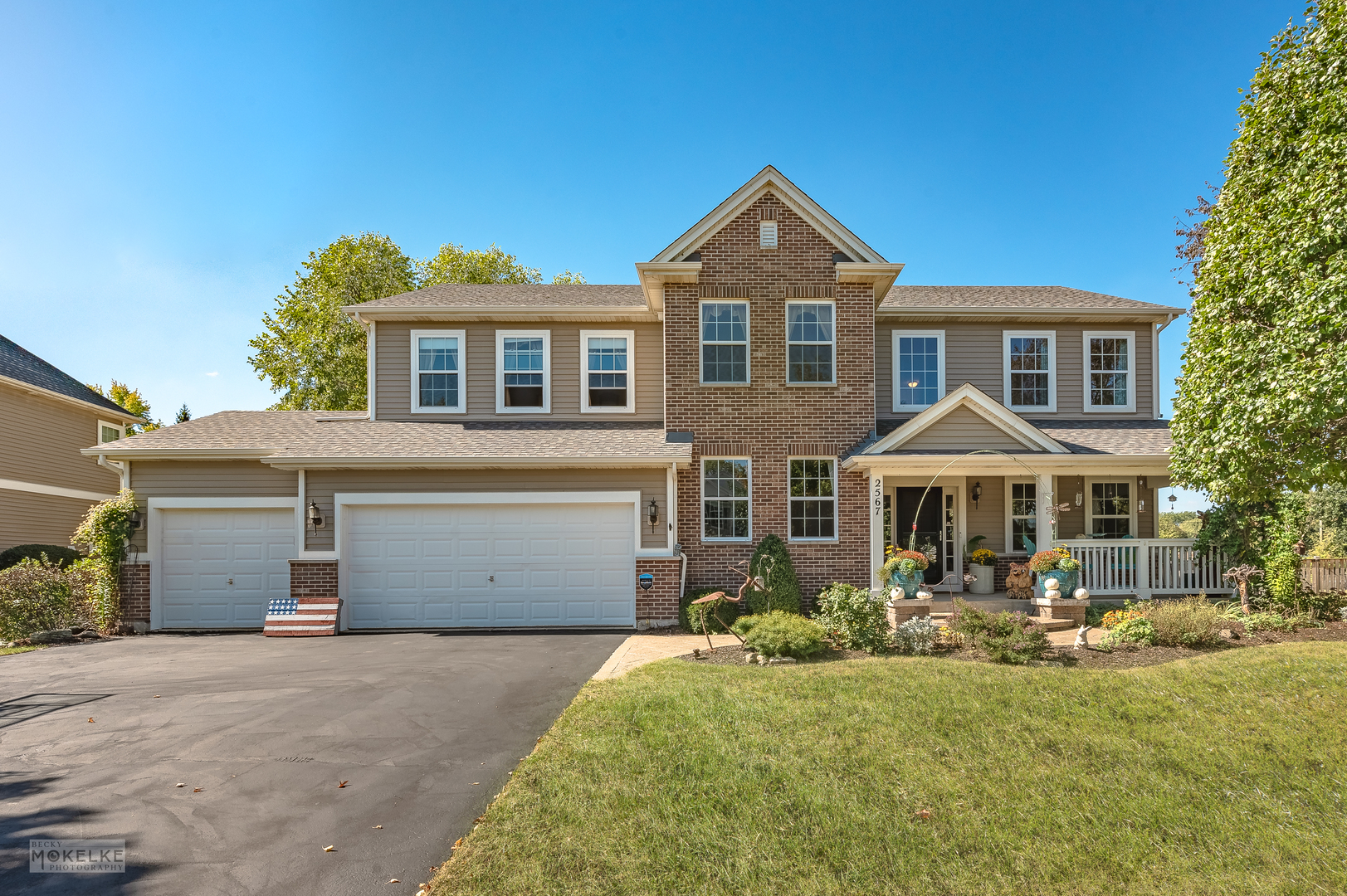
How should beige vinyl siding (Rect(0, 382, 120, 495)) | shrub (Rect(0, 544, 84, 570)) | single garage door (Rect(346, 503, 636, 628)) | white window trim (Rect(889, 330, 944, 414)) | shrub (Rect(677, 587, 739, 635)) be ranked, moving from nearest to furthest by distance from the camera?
shrub (Rect(677, 587, 739, 635)), single garage door (Rect(346, 503, 636, 628)), white window trim (Rect(889, 330, 944, 414)), shrub (Rect(0, 544, 84, 570)), beige vinyl siding (Rect(0, 382, 120, 495))

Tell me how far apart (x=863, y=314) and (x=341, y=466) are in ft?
34.2

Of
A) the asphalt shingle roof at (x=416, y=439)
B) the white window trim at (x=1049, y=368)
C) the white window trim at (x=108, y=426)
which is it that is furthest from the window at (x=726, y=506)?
the white window trim at (x=108, y=426)

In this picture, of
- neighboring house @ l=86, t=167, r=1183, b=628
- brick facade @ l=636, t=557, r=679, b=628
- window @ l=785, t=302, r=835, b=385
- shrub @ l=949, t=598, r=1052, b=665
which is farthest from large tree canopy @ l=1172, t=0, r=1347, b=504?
brick facade @ l=636, t=557, r=679, b=628

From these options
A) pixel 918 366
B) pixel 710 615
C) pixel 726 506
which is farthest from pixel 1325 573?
pixel 710 615

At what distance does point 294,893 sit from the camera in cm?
385

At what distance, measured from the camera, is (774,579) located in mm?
12234

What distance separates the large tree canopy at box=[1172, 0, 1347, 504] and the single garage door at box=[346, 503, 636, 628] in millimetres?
9387

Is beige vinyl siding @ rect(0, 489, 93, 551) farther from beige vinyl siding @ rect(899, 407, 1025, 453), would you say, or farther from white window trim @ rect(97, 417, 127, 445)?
beige vinyl siding @ rect(899, 407, 1025, 453)

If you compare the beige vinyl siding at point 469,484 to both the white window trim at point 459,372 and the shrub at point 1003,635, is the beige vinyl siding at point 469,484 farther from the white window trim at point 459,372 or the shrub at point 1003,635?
the shrub at point 1003,635

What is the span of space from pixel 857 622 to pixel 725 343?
6.30 meters

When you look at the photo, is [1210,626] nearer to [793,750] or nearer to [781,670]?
[781,670]

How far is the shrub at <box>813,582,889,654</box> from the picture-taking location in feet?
30.2

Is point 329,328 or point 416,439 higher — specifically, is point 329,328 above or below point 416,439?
above

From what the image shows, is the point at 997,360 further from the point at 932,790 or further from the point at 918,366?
the point at 932,790
